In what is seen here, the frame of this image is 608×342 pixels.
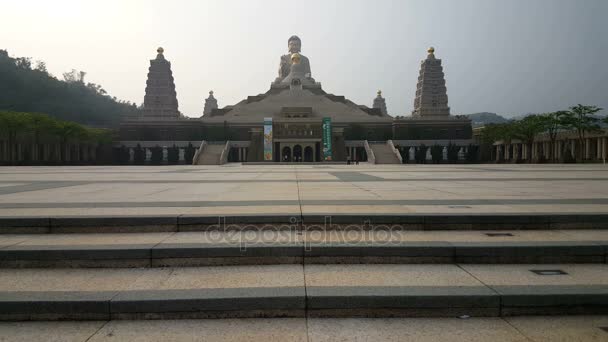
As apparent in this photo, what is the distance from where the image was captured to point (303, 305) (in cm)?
414

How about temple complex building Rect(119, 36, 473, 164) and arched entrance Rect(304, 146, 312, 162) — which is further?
arched entrance Rect(304, 146, 312, 162)

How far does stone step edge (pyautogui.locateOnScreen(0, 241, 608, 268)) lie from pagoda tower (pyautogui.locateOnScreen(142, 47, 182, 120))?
3237 inches

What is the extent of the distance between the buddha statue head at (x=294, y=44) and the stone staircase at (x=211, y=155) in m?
61.9

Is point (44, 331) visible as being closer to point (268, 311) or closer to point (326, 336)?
point (268, 311)

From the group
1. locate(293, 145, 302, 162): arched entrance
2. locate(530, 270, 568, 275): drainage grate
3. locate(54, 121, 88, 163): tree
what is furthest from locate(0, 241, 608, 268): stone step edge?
locate(293, 145, 302, 162): arched entrance

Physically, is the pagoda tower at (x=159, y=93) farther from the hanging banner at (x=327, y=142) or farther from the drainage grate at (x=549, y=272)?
the drainage grate at (x=549, y=272)

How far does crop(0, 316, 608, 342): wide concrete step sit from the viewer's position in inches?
145

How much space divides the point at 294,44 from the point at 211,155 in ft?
228

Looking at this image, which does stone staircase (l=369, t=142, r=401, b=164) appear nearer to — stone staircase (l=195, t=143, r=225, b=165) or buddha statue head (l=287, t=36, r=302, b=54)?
stone staircase (l=195, t=143, r=225, b=165)

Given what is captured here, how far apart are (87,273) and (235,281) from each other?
182cm

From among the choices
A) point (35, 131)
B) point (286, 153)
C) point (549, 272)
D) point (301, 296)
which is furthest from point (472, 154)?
point (301, 296)

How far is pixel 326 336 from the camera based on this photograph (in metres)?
3.71

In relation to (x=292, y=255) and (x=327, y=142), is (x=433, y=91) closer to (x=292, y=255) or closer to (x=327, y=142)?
(x=327, y=142)

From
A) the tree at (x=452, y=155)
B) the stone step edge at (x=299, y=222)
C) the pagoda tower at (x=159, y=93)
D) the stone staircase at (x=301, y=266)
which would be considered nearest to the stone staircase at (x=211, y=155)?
the pagoda tower at (x=159, y=93)
